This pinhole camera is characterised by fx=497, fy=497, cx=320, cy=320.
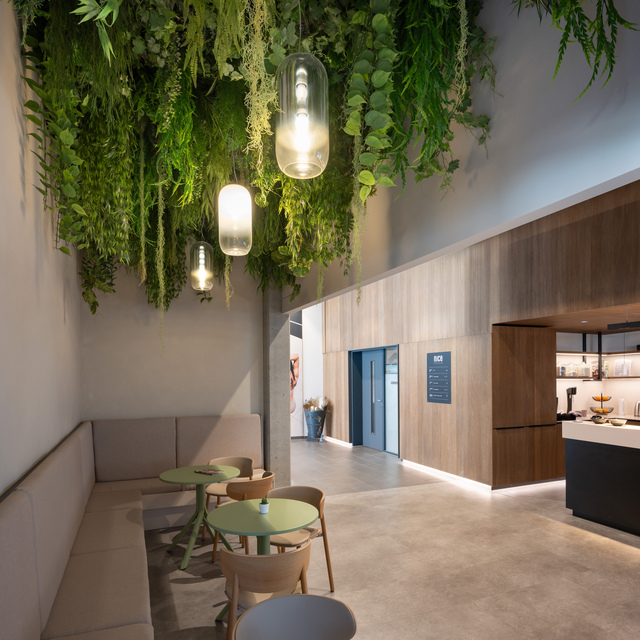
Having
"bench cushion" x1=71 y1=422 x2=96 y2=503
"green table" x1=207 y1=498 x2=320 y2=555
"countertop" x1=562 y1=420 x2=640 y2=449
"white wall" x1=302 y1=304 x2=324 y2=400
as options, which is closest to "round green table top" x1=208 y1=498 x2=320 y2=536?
"green table" x1=207 y1=498 x2=320 y2=555

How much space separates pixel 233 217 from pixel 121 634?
2.24m

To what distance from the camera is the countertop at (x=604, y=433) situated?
488 cm

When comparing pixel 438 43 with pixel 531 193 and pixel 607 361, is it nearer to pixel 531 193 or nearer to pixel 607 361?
pixel 531 193

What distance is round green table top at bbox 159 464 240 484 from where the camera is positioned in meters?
4.09

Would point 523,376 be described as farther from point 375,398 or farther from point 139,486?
point 139,486

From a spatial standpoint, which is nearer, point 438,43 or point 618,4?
point 618,4

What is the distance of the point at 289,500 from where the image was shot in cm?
346

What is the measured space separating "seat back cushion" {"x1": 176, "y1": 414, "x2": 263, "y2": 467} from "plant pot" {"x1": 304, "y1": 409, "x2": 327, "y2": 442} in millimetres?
5219

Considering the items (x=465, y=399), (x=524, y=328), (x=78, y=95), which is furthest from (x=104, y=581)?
(x=524, y=328)

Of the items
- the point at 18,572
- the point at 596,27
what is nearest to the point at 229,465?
the point at 18,572

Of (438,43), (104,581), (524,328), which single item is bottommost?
(104,581)

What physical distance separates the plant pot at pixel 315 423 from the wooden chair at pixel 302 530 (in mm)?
7315

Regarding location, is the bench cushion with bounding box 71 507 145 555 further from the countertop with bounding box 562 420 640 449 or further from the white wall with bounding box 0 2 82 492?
the countertop with bounding box 562 420 640 449

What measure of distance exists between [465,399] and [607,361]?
3.00 m
